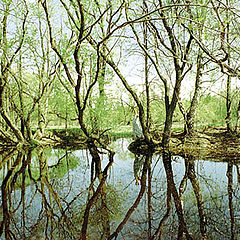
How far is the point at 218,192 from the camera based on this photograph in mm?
4617

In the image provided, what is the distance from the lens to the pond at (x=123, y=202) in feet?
10.3

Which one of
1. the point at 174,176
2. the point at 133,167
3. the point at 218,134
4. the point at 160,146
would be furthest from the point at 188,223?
the point at 218,134

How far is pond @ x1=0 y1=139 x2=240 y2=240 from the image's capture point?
10.3 ft

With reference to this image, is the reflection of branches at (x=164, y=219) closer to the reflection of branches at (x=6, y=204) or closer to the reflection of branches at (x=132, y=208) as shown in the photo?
the reflection of branches at (x=132, y=208)

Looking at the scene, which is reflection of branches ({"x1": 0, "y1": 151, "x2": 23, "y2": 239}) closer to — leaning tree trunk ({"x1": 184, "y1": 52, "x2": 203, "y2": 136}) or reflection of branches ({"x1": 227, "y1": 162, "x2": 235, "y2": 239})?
reflection of branches ({"x1": 227, "y1": 162, "x2": 235, "y2": 239})

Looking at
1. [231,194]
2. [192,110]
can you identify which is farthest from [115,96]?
[231,194]

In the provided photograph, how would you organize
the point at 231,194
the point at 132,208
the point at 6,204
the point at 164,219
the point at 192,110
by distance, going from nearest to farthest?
the point at 164,219 → the point at 132,208 → the point at 6,204 → the point at 231,194 → the point at 192,110

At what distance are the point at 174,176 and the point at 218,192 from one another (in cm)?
136

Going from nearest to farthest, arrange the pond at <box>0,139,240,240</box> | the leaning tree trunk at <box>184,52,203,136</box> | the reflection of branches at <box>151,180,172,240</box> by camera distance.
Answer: the reflection of branches at <box>151,180,172,240</box>, the pond at <box>0,139,240,240</box>, the leaning tree trunk at <box>184,52,203,136</box>

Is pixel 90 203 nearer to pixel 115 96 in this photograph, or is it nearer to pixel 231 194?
pixel 231 194

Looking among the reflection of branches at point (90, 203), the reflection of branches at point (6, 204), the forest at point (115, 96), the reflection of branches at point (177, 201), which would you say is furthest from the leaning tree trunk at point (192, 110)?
Result: the reflection of branches at point (6, 204)

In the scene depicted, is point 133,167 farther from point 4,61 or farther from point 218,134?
point 4,61

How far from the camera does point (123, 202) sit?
13.8 ft

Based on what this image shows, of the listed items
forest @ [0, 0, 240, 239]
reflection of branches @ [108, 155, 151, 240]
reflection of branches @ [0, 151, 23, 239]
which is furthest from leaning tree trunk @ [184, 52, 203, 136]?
reflection of branches @ [0, 151, 23, 239]
